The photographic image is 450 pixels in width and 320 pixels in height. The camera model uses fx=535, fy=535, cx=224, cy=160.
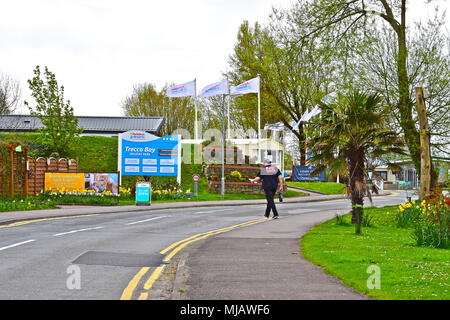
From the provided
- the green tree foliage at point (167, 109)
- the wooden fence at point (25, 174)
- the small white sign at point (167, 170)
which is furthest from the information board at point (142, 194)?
the green tree foliage at point (167, 109)

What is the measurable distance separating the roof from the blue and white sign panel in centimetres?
1748

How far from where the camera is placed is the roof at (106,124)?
53062 mm

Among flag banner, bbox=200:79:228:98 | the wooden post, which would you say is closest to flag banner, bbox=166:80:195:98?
flag banner, bbox=200:79:228:98

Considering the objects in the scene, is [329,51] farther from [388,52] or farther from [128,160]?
[128,160]

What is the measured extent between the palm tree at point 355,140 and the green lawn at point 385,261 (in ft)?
6.80

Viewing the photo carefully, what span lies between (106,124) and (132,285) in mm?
49394

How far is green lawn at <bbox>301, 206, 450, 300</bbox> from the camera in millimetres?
6875

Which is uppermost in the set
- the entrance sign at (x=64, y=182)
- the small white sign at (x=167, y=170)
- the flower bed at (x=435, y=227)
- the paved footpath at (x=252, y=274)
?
the small white sign at (x=167, y=170)

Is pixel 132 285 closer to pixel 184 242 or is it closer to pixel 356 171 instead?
pixel 184 242

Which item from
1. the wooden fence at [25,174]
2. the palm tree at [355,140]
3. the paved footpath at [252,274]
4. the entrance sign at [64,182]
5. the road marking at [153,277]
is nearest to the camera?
the paved footpath at [252,274]

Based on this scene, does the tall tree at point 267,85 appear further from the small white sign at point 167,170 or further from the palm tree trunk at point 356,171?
the palm tree trunk at point 356,171

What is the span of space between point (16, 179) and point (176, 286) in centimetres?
2248

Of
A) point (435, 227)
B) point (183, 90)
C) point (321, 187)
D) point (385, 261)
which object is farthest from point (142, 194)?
point (321, 187)

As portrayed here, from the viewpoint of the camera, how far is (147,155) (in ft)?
115
